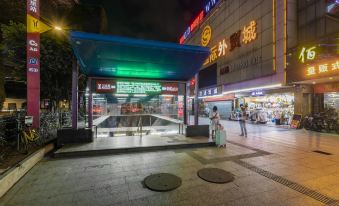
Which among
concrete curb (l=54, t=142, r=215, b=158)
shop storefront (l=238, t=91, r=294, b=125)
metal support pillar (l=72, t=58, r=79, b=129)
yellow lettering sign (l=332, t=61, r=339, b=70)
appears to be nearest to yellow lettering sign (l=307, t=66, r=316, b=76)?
yellow lettering sign (l=332, t=61, r=339, b=70)

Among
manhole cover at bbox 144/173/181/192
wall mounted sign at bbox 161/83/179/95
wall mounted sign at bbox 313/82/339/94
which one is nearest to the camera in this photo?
manhole cover at bbox 144/173/181/192

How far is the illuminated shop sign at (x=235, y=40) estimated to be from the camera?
1819cm

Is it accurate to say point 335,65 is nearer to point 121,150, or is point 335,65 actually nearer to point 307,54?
point 307,54

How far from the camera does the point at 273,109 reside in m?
18.6

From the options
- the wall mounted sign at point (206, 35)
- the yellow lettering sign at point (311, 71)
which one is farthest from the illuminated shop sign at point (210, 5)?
the yellow lettering sign at point (311, 71)

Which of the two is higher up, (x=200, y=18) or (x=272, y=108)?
(x=200, y=18)

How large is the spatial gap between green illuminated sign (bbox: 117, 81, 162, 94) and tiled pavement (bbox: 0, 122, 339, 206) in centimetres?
350

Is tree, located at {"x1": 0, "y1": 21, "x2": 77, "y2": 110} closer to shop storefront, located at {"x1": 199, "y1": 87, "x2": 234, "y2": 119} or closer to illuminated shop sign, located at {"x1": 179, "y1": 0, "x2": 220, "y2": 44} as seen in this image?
shop storefront, located at {"x1": 199, "y1": 87, "x2": 234, "y2": 119}

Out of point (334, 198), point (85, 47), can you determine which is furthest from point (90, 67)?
point (334, 198)

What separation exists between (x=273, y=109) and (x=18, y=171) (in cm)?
2057

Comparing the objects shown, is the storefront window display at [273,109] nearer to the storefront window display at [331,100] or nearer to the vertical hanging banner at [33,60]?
the storefront window display at [331,100]

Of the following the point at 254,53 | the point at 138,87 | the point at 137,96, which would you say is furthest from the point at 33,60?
the point at 254,53

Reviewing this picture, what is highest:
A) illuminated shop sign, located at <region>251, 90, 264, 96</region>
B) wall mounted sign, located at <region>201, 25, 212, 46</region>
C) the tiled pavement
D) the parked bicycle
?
wall mounted sign, located at <region>201, 25, 212, 46</region>

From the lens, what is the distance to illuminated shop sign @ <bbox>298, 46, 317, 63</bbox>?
1222cm
